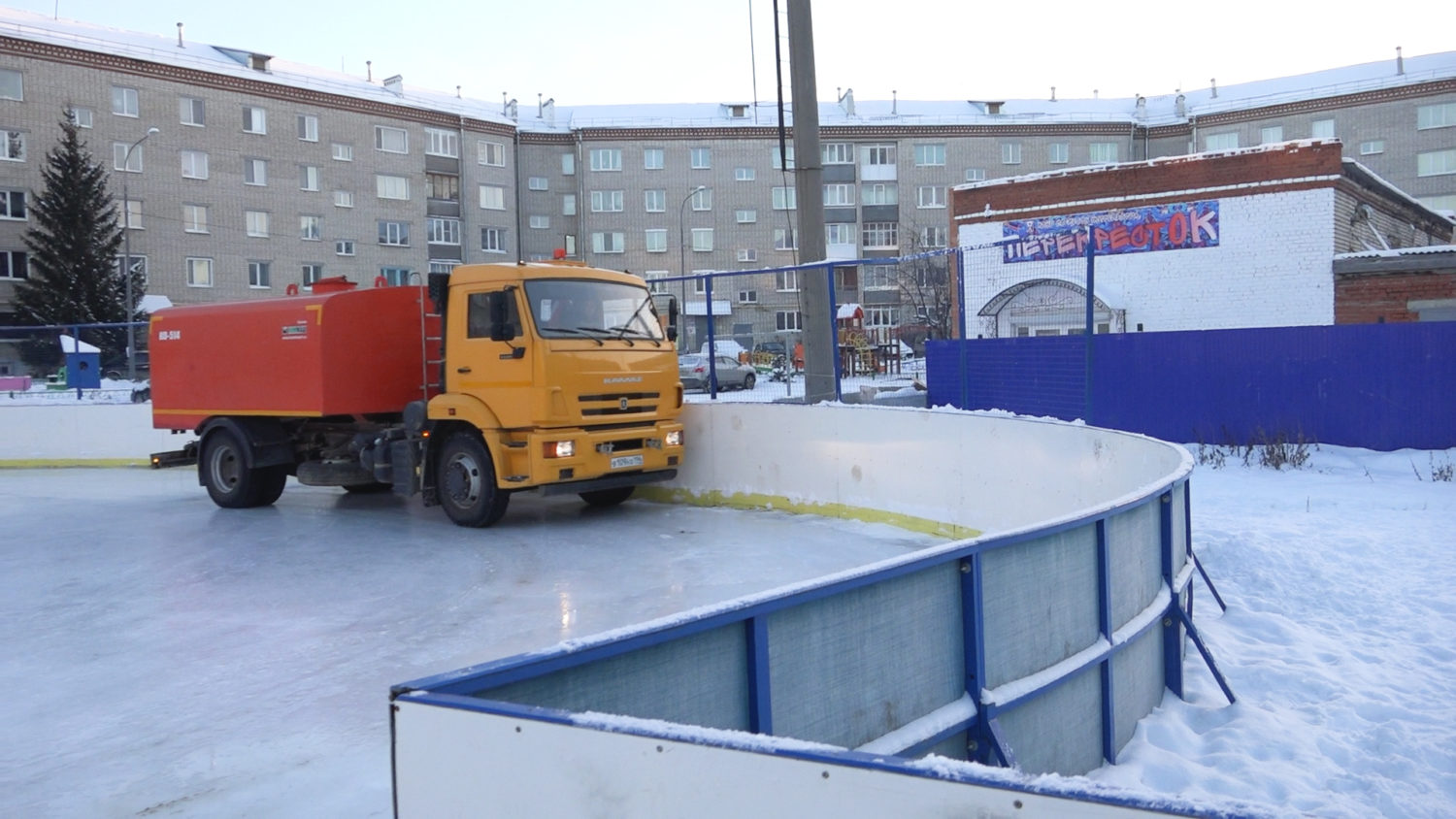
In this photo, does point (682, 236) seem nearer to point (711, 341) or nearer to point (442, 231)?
point (442, 231)

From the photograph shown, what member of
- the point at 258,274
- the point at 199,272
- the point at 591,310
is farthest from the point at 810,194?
the point at 258,274

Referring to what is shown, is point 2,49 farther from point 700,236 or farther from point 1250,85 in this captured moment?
point 1250,85

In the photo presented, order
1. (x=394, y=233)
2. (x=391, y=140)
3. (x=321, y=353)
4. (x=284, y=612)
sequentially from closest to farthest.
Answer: (x=284, y=612) < (x=321, y=353) < (x=391, y=140) < (x=394, y=233)

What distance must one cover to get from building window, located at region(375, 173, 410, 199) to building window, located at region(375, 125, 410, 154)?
4.28 feet

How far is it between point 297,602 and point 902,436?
233 inches

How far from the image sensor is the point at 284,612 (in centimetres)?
808

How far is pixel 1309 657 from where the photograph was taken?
22.7 feet

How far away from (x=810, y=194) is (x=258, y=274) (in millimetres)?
44830

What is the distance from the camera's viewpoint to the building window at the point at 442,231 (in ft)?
196

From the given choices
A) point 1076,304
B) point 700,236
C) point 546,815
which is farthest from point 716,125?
point 546,815

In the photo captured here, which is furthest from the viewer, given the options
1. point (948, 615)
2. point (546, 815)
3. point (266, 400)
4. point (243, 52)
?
point (243, 52)

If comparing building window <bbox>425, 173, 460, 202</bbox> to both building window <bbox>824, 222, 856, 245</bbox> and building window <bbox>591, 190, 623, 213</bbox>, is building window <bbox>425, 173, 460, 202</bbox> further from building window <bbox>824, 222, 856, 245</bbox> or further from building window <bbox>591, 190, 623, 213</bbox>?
→ building window <bbox>824, 222, 856, 245</bbox>

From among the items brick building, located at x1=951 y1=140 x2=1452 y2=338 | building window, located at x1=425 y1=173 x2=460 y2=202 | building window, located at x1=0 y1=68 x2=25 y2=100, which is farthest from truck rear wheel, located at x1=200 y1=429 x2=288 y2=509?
building window, located at x1=425 y1=173 x2=460 y2=202

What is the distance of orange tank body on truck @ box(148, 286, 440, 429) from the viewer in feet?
40.4
